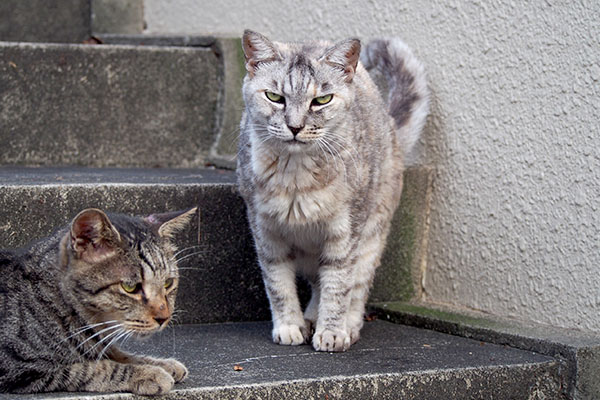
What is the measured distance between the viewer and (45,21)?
15.2ft

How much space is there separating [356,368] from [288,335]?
16.6 inches

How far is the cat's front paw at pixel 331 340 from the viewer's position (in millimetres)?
2857

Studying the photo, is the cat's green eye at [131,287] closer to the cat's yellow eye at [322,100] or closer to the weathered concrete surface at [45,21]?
the cat's yellow eye at [322,100]

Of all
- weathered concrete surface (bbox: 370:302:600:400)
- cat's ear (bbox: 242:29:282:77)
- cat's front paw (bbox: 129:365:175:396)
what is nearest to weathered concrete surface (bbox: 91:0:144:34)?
cat's ear (bbox: 242:29:282:77)

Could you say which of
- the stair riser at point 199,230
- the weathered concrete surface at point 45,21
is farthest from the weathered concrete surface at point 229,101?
the weathered concrete surface at point 45,21

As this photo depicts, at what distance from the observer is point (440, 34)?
11.5 ft

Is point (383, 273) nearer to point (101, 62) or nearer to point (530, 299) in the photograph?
point (530, 299)

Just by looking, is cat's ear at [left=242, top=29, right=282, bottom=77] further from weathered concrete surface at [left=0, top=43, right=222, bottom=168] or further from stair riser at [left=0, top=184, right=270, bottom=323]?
weathered concrete surface at [left=0, top=43, right=222, bottom=168]

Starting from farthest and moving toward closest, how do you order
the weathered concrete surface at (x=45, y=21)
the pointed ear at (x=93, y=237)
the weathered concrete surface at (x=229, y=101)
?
1. the weathered concrete surface at (x=45, y=21)
2. the weathered concrete surface at (x=229, y=101)
3. the pointed ear at (x=93, y=237)

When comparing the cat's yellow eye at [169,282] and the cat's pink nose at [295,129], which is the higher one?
the cat's pink nose at [295,129]

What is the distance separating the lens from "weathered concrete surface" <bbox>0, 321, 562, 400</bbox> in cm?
238

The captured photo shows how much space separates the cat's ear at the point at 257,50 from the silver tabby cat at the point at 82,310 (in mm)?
938

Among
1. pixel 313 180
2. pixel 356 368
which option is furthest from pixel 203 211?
pixel 356 368

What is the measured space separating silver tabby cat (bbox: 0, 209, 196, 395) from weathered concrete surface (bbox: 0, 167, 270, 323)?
65cm
